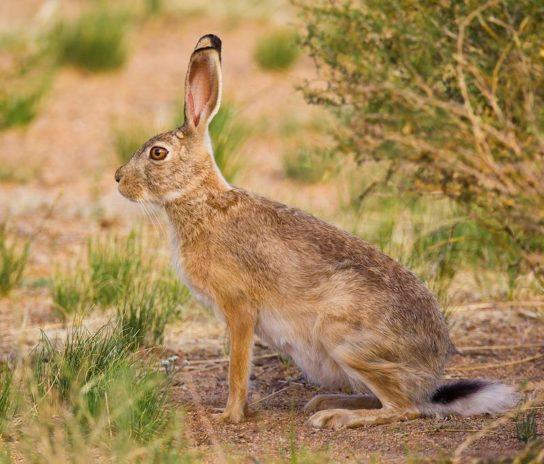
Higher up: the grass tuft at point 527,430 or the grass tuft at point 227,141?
the grass tuft at point 227,141

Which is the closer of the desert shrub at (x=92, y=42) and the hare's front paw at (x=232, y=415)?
the hare's front paw at (x=232, y=415)

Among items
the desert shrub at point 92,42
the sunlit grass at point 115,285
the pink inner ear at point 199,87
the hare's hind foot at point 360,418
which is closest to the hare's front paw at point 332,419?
the hare's hind foot at point 360,418

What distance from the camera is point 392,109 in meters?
5.85

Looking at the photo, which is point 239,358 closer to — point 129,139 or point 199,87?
point 199,87

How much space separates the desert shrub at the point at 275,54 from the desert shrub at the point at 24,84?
3.15 meters

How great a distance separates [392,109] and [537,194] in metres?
2.21

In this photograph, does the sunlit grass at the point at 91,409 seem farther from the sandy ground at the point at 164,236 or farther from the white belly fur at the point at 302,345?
the white belly fur at the point at 302,345

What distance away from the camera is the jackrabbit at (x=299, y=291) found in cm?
428

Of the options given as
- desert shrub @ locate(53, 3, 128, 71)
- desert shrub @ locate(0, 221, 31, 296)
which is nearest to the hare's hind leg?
desert shrub @ locate(0, 221, 31, 296)

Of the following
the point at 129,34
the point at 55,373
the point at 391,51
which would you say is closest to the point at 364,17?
the point at 391,51

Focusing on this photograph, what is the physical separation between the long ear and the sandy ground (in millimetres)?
1282

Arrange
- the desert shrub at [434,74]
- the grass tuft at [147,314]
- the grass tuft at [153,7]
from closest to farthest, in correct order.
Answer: the desert shrub at [434,74] < the grass tuft at [147,314] < the grass tuft at [153,7]

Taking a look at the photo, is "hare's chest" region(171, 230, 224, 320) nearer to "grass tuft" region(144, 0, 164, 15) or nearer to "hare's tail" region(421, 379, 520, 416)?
"hare's tail" region(421, 379, 520, 416)

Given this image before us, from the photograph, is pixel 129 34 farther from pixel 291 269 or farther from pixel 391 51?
pixel 291 269
